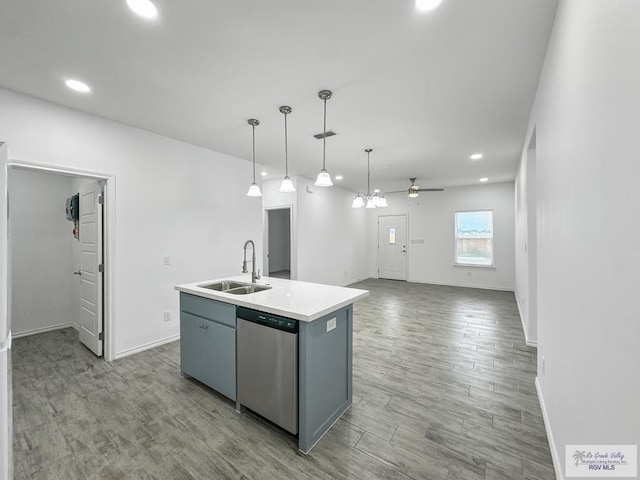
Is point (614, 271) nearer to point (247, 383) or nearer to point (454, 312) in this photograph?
point (247, 383)

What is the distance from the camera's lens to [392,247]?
28.2 ft

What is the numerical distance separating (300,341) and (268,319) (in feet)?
1.03

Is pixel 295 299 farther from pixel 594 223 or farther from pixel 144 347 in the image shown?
pixel 144 347

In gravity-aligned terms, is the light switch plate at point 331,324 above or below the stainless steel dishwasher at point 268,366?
above

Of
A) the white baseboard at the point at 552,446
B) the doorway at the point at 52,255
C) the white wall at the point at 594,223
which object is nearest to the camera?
the white wall at the point at 594,223

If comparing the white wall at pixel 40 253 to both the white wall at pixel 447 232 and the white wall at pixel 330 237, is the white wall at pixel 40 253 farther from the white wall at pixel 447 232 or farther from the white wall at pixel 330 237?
the white wall at pixel 447 232

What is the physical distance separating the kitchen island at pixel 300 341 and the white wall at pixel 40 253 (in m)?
3.14

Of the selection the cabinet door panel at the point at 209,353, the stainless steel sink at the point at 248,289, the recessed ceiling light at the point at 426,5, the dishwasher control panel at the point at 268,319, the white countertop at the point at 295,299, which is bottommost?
→ the cabinet door panel at the point at 209,353

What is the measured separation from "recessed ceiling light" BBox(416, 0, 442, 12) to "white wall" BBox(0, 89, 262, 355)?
335cm

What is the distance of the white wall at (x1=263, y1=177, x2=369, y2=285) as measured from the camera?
20.0 feet

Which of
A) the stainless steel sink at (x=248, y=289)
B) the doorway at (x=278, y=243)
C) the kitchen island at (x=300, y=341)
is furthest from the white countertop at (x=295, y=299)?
the doorway at (x=278, y=243)

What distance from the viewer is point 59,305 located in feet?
14.1

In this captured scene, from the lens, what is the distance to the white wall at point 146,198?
2711 millimetres

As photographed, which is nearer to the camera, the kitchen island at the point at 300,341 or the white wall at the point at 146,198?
the kitchen island at the point at 300,341
